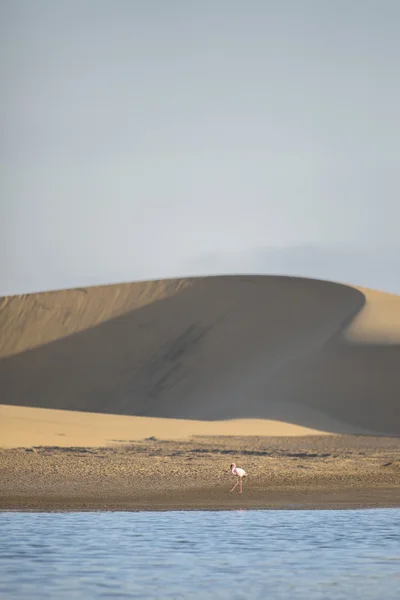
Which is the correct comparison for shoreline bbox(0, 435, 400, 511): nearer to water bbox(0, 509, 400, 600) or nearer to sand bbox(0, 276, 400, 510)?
sand bbox(0, 276, 400, 510)

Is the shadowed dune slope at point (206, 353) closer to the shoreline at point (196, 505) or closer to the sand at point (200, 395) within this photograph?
the sand at point (200, 395)

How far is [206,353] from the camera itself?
6103 centimetres

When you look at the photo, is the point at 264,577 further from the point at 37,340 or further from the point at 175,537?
the point at 37,340

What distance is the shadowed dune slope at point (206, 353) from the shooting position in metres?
49.4

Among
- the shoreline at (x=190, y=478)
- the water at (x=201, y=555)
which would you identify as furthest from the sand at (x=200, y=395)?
the water at (x=201, y=555)

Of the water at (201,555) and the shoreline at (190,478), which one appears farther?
the shoreline at (190,478)

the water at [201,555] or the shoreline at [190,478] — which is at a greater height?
the shoreline at [190,478]

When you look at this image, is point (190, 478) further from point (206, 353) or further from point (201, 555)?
point (206, 353)

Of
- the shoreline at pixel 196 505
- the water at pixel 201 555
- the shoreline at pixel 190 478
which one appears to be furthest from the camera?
the shoreline at pixel 190 478

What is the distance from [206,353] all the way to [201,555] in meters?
46.7

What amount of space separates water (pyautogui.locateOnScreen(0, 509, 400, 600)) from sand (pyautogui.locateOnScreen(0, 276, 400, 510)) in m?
1.68

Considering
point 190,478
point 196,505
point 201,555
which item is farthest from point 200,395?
point 201,555

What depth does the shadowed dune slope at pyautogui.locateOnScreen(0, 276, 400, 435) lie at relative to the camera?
1945 inches

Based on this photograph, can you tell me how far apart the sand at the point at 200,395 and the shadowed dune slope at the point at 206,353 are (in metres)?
0.10
